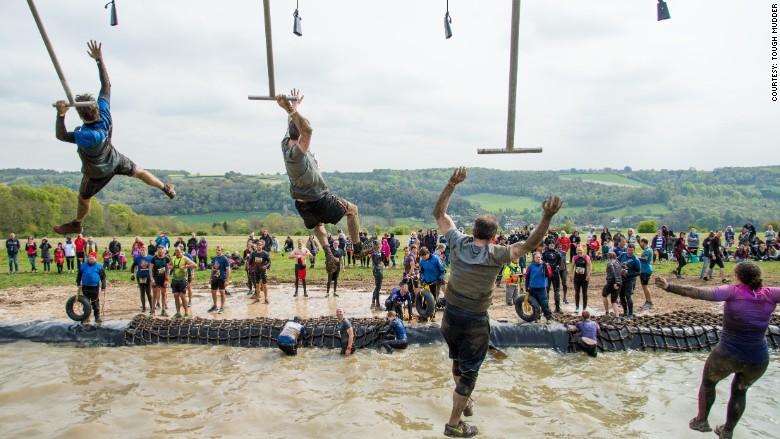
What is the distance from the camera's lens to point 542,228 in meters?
4.73

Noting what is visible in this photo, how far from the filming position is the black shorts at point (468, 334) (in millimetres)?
5363

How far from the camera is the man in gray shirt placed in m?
5.21

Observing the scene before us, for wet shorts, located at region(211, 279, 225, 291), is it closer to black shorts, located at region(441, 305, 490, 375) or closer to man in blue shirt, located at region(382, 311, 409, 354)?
man in blue shirt, located at region(382, 311, 409, 354)

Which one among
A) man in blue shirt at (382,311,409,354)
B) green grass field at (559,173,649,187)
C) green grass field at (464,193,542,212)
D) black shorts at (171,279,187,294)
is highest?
green grass field at (559,173,649,187)

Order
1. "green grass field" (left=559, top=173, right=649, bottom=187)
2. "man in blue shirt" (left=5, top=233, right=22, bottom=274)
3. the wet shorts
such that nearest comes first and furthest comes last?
the wet shorts < "man in blue shirt" (left=5, top=233, right=22, bottom=274) < "green grass field" (left=559, top=173, right=649, bottom=187)

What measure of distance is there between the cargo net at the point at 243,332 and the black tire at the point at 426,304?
100cm

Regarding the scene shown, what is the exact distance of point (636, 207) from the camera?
72.5 m

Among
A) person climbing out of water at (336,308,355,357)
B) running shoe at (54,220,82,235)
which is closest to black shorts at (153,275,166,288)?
person climbing out of water at (336,308,355,357)

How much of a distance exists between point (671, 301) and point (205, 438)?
42.6 feet

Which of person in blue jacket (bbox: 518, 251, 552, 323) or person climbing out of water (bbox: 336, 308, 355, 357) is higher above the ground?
person in blue jacket (bbox: 518, 251, 552, 323)

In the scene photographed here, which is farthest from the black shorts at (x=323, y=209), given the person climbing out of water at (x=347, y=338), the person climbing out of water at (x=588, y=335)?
the person climbing out of water at (x=588, y=335)

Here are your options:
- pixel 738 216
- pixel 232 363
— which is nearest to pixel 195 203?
pixel 232 363

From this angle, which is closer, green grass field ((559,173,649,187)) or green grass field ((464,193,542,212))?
green grass field ((464,193,542,212))

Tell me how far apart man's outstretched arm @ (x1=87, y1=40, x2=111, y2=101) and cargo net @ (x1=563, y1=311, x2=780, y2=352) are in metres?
9.00
